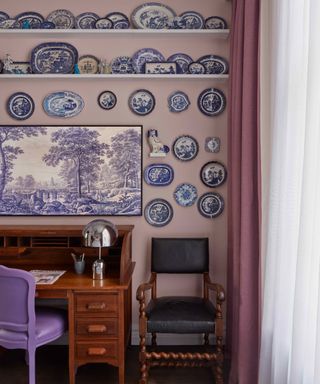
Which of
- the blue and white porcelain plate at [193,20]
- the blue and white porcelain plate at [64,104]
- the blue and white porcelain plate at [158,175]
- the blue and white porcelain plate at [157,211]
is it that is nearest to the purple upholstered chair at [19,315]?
the blue and white porcelain plate at [157,211]

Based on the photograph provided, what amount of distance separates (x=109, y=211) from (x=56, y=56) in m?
1.29

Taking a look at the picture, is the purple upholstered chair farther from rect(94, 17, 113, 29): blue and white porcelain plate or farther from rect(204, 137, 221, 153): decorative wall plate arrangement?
rect(94, 17, 113, 29): blue and white porcelain plate

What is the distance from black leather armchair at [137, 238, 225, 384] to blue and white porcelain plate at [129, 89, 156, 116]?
40.1 inches

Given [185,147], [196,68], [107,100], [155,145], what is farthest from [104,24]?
[185,147]

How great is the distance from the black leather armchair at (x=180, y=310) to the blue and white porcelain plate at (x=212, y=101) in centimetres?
102

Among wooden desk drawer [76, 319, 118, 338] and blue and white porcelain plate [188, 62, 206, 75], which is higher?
blue and white porcelain plate [188, 62, 206, 75]

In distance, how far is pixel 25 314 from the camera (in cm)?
226

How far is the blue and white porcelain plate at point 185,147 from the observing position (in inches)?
120

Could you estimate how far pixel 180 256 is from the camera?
2.92 metres

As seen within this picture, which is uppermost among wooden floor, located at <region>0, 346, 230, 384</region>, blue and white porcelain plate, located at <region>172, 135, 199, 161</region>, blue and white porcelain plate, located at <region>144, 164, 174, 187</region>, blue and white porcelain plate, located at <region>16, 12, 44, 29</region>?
blue and white porcelain plate, located at <region>16, 12, 44, 29</region>

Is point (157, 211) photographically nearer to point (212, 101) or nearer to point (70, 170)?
point (70, 170)

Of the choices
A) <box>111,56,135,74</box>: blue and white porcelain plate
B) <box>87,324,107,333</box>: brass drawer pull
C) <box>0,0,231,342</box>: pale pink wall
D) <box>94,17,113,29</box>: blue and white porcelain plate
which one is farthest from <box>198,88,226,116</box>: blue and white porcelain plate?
<box>87,324,107,333</box>: brass drawer pull

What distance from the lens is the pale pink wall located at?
3.04m

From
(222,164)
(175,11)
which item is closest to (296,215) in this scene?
(222,164)
